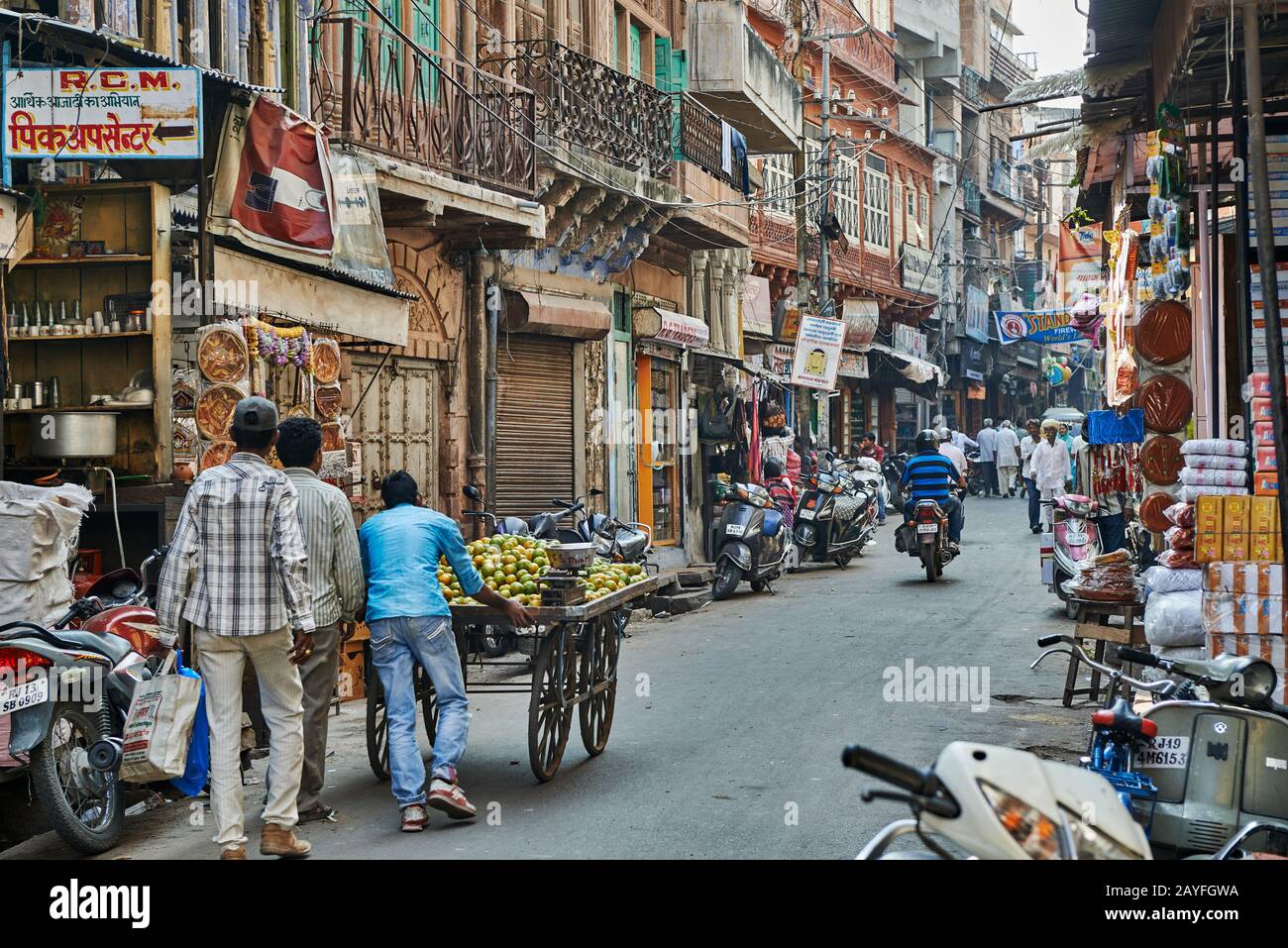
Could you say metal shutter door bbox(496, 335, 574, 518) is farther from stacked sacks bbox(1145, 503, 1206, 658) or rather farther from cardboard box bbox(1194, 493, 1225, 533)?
cardboard box bbox(1194, 493, 1225, 533)

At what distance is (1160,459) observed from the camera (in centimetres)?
1211

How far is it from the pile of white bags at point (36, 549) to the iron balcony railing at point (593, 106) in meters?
9.96

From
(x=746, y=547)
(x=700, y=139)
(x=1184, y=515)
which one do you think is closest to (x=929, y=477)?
(x=746, y=547)

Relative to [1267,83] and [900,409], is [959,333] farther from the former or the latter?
[1267,83]

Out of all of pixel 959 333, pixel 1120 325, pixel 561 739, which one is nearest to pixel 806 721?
pixel 561 739

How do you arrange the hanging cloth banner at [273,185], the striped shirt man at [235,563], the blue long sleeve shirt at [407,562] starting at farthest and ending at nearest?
the hanging cloth banner at [273,185]
the blue long sleeve shirt at [407,562]
the striped shirt man at [235,563]

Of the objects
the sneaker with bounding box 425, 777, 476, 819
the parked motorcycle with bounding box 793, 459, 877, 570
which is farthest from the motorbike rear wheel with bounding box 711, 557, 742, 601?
the sneaker with bounding box 425, 777, 476, 819

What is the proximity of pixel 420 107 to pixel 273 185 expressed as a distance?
173 inches

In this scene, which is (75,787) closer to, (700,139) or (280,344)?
(280,344)

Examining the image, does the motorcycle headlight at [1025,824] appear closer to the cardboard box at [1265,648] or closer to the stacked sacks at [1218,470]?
the cardboard box at [1265,648]

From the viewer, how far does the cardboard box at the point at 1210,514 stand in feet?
26.7

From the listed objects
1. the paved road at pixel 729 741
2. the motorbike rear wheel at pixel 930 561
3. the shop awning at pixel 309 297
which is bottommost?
the paved road at pixel 729 741

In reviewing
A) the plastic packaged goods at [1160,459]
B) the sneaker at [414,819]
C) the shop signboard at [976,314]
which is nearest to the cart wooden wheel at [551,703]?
the sneaker at [414,819]

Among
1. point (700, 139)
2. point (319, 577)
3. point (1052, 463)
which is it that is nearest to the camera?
point (319, 577)
